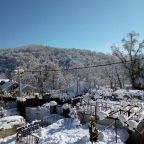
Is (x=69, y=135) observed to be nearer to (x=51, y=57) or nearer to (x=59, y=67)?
(x=59, y=67)

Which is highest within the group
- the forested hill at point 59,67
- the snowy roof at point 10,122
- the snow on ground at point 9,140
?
A: the forested hill at point 59,67

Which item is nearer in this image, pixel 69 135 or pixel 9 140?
pixel 69 135

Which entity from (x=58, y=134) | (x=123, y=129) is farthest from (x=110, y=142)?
(x=58, y=134)

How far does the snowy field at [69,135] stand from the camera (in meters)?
12.3

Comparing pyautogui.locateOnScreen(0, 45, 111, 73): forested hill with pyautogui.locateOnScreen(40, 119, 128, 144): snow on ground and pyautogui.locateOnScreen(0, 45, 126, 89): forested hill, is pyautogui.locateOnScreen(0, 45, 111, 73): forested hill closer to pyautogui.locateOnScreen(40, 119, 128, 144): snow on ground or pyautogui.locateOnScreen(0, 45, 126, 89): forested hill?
pyautogui.locateOnScreen(0, 45, 126, 89): forested hill

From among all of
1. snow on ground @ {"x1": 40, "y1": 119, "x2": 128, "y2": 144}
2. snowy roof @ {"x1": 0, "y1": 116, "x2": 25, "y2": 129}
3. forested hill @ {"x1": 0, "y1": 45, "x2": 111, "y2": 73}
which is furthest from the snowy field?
forested hill @ {"x1": 0, "y1": 45, "x2": 111, "y2": 73}

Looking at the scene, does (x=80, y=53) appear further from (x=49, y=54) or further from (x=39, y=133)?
(x=39, y=133)

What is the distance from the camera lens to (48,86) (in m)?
61.1

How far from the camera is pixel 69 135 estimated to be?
43.5 ft

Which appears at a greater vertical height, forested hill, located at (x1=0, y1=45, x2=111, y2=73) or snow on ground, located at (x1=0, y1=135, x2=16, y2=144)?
forested hill, located at (x1=0, y1=45, x2=111, y2=73)

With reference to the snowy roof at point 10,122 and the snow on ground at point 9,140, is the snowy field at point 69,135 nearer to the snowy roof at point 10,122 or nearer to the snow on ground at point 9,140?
the snow on ground at point 9,140

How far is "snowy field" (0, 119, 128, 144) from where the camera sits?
1234cm

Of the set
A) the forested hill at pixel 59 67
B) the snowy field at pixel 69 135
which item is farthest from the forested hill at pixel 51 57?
the snowy field at pixel 69 135

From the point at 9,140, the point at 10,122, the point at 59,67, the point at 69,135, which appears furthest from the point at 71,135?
the point at 59,67
